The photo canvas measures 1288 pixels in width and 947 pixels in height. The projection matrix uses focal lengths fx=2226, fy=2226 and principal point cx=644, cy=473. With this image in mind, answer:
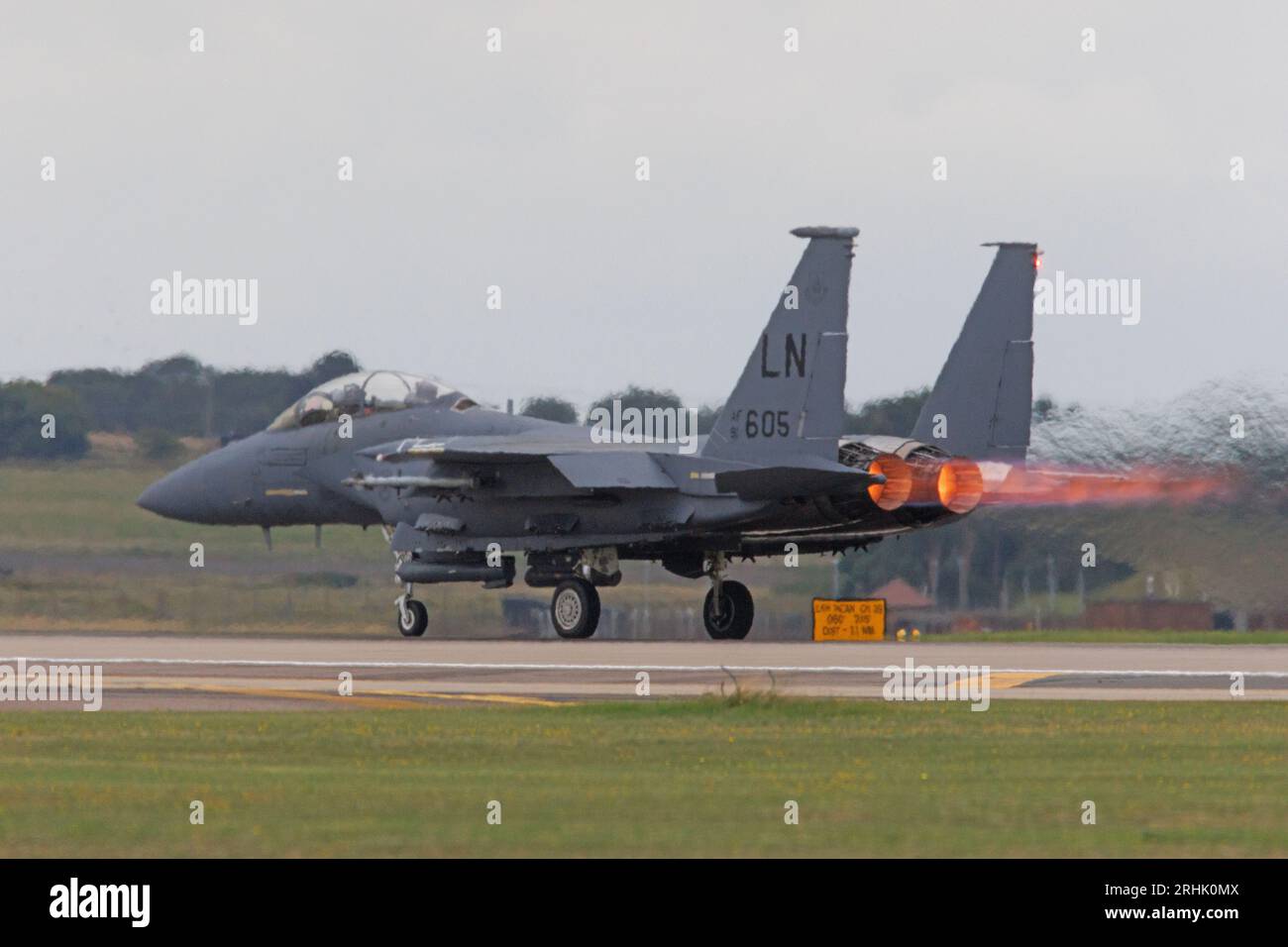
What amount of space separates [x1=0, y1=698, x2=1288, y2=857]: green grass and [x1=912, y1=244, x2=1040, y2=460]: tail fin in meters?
14.0

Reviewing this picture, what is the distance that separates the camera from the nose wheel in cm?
3712

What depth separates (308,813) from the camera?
12562mm

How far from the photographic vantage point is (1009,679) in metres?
24.9

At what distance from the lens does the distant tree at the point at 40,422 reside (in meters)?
37.9

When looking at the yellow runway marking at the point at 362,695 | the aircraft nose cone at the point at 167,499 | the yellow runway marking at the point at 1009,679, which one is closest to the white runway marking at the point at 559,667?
the yellow runway marking at the point at 1009,679

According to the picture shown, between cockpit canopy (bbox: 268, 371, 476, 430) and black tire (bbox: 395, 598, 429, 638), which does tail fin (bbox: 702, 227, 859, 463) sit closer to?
cockpit canopy (bbox: 268, 371, 476, 430)

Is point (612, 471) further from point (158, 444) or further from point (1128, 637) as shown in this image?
point (158, 444)

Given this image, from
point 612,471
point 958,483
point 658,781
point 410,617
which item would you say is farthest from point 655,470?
point 658,781

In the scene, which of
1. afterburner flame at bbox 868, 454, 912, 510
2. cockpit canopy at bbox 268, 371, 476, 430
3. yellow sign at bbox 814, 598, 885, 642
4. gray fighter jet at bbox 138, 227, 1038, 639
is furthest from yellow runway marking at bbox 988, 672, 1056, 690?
cockpit canopy at bbox 268, 371, 476, 430

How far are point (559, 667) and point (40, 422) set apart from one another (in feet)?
47.7
